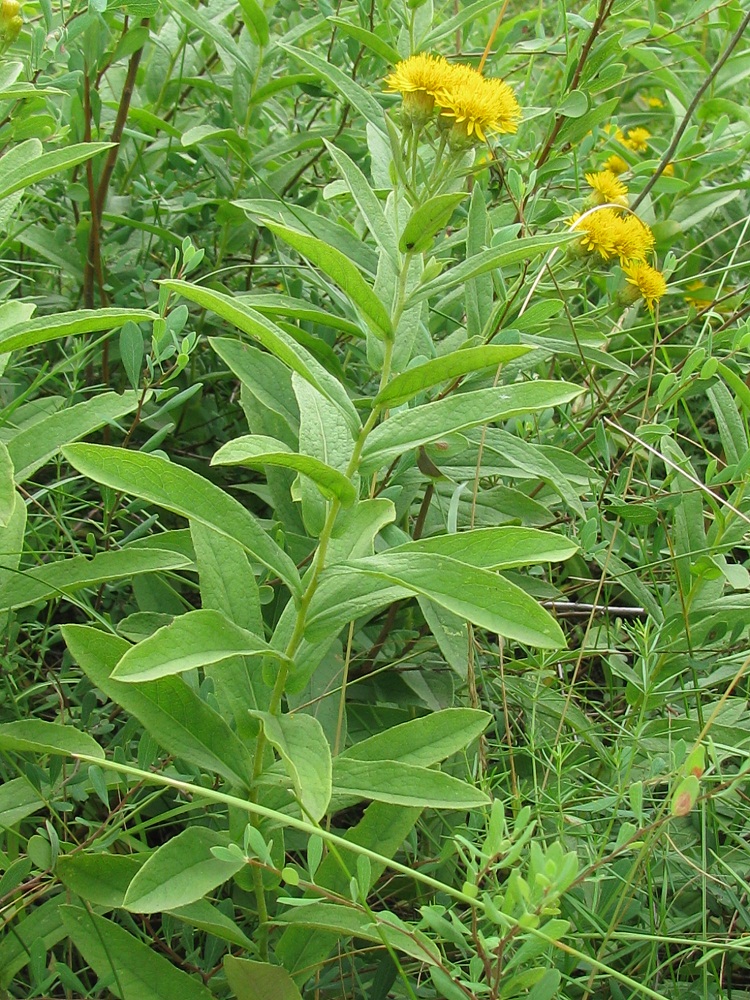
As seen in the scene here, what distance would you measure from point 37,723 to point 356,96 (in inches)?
34.7

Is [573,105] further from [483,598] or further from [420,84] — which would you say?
[483,598]

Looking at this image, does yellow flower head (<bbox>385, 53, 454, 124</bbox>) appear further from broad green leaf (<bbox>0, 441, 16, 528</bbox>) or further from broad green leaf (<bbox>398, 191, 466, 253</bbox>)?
broad green leaf (<bbox>0, 441, 16, 528</bbox>)

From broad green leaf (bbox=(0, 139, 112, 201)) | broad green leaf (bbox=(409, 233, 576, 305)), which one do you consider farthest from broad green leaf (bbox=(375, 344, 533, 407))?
broad green leaf (bbox=(0, 139, 112, 201))

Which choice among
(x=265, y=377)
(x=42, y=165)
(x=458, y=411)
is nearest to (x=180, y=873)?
(x=458, y=411)

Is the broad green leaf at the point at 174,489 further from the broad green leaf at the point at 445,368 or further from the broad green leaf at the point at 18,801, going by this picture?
the broad green leaf at the point at 18,801

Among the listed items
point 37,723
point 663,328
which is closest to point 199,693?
point 37,723

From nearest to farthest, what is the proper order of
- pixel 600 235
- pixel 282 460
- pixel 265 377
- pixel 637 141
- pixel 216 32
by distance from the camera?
pixel 282 460, pixel 265 377, pixel 600 235, pixel 216 32, pixel 637 141

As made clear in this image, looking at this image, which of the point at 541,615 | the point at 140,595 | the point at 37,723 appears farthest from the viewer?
the point at 140,595

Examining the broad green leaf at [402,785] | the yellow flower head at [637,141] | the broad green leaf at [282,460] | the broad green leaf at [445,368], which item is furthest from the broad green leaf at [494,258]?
the yellow flower head at [637,141]

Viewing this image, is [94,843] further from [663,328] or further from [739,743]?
[663,328]

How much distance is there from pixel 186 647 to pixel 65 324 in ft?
1.15

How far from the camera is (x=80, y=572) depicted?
3.44 ft

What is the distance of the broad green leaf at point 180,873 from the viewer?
85 cm

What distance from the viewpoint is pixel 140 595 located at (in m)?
1.26
